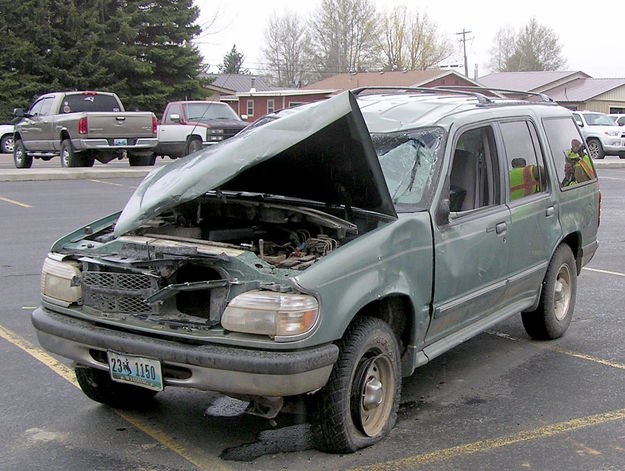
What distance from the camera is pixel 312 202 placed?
4762mm

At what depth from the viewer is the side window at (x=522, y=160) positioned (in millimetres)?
5438

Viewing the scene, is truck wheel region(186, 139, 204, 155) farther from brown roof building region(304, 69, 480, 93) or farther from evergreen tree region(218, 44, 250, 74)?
→ evergreen tree region(218, 44, 250, 74)

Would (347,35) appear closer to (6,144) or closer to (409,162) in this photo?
(6,144)

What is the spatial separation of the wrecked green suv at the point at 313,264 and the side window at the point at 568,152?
0.62 metres

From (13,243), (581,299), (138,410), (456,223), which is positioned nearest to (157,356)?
(138,410)

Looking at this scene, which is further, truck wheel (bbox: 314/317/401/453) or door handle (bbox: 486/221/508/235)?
door handle (bbox: 486/221/508/235)

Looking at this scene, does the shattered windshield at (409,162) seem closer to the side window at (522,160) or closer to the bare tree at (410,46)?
the side window at (522,160)

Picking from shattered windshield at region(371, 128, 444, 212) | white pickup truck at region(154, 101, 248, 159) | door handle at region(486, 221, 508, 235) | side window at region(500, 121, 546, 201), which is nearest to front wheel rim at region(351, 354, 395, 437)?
shattered windshield at region(371, 128, 444, 212)

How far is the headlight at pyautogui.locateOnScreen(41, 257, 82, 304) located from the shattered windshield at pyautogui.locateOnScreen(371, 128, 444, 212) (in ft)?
6.02

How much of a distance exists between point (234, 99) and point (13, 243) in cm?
4046

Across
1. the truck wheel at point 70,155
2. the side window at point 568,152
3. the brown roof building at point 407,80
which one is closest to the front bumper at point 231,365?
the side window at point 568,152

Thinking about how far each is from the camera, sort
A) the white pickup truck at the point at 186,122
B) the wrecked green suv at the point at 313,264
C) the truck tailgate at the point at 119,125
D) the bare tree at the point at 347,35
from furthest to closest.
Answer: the bare tree at the point at 347,35
the white pickup truck at the point at 186,122
the truck tailgate at the point at 119,125
the wrecked green suv at the point at 313,264

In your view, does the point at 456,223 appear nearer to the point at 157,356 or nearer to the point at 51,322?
the point at 157,356

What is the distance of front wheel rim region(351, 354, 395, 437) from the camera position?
13.0 ft
